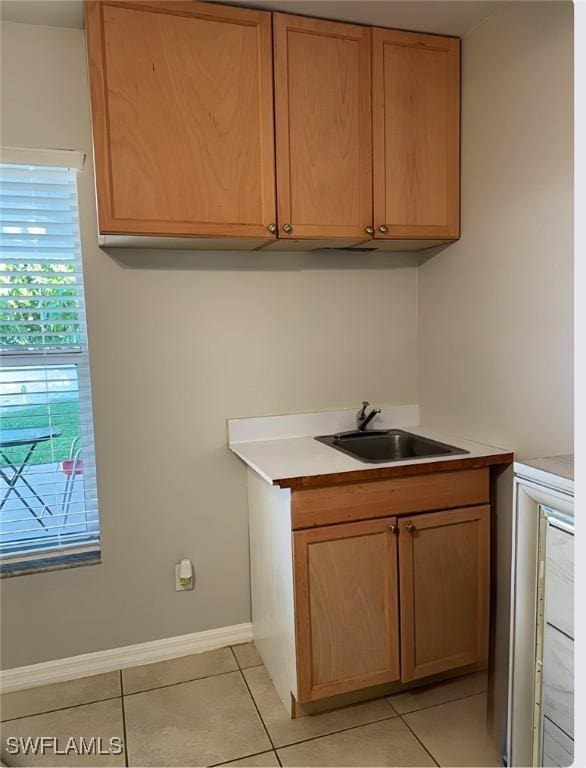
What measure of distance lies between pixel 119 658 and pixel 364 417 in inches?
57.5

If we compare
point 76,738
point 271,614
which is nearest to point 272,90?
point 271,614

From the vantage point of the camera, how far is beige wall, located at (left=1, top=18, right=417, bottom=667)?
6.79 ft

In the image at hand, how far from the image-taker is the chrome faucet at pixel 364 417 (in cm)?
246

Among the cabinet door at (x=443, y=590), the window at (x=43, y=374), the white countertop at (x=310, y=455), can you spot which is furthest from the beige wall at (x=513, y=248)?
the window at (x=43, y=374)

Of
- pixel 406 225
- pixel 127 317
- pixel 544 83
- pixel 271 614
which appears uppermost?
pixel 544 83

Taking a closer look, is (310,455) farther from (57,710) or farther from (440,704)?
(57,710)

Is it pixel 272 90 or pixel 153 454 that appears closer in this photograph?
pixel 272 90

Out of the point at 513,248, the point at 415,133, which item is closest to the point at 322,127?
the point at 415,133

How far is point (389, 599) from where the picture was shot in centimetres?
194

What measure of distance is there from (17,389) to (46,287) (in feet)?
1.35

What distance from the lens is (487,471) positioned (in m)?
2.04

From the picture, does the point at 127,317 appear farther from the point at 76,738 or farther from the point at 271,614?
the point at 76,738

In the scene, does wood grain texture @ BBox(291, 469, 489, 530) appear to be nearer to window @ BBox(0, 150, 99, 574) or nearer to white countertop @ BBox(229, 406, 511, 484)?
white countertop @ BBox(229, 406, 511, 484)

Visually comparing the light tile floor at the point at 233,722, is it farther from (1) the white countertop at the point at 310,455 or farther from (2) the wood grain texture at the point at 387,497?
(1) the white countertop at the point at 310,455
